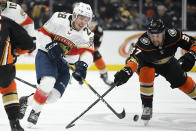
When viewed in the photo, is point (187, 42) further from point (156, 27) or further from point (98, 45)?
point (98, 45)

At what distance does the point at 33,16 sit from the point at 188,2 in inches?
109

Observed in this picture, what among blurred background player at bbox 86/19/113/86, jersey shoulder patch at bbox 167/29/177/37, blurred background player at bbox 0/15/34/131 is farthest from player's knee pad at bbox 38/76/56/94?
blurred background player at bbox 86/19/113/86

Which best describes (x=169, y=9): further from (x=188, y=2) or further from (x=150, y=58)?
(x=150, y=58)

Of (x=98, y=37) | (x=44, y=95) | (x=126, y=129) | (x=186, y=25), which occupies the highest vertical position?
(x=44, y=95)

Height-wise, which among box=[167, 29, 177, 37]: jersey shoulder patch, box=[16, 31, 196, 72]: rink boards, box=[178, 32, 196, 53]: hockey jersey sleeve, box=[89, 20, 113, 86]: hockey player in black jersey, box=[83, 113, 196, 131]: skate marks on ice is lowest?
box=[16, 31, 196, 72]: rink boards

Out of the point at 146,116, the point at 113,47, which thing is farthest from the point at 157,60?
the point at 113,47

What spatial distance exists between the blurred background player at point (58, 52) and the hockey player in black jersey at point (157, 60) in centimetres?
39

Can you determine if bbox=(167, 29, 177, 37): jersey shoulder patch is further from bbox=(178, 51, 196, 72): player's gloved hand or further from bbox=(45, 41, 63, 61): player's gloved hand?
bbox=(45, 41, 63, 61): player's gloved hand

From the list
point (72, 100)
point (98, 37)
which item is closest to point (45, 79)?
point (72, 100)

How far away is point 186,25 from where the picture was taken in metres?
8.35

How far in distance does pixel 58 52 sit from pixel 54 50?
0.13 feet

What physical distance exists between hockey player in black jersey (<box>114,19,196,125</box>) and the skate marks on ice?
0.13m

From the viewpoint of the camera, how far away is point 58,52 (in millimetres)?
3867

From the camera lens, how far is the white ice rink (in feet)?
12.9
